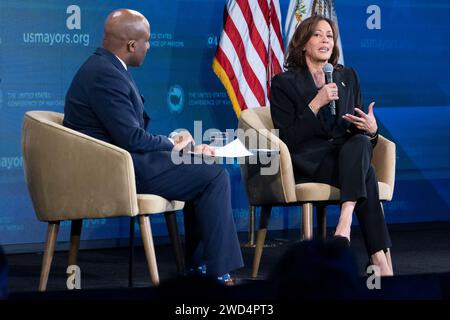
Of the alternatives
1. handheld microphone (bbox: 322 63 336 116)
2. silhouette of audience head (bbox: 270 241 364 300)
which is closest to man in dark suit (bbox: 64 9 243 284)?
handheld microphone (bbox: 322 63 336 116)

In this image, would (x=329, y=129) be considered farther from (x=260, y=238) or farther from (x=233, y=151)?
(x=233, y=151)

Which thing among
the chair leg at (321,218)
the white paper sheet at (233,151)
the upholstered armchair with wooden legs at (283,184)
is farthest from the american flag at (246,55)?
the white paper sheet at (233,151)

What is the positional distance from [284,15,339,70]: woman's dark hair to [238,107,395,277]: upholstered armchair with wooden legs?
0.34 meters

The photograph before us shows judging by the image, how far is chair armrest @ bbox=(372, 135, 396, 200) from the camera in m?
5.00

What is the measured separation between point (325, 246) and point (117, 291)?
1.67 feet

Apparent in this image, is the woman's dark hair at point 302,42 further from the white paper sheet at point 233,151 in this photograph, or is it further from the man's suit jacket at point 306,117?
the white paper sheet at point 233,151

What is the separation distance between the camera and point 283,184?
15.5 feet

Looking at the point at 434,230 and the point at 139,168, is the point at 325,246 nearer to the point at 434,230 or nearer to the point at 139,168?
the point at 139,168

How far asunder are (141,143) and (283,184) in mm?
896

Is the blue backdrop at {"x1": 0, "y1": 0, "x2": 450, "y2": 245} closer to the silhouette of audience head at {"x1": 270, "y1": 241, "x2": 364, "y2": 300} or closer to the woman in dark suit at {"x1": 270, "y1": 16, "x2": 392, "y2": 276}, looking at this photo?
the woman in dark suit at {"x1": 270, "y1": 16, "x2": 392, "y2": 276}

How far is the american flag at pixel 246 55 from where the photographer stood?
252 inches

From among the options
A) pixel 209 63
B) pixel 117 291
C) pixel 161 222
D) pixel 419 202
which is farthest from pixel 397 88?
pixel 117 291

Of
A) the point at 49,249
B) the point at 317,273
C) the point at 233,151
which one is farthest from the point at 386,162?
the point at 317,273

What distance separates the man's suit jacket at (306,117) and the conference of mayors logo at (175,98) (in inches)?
65.9
